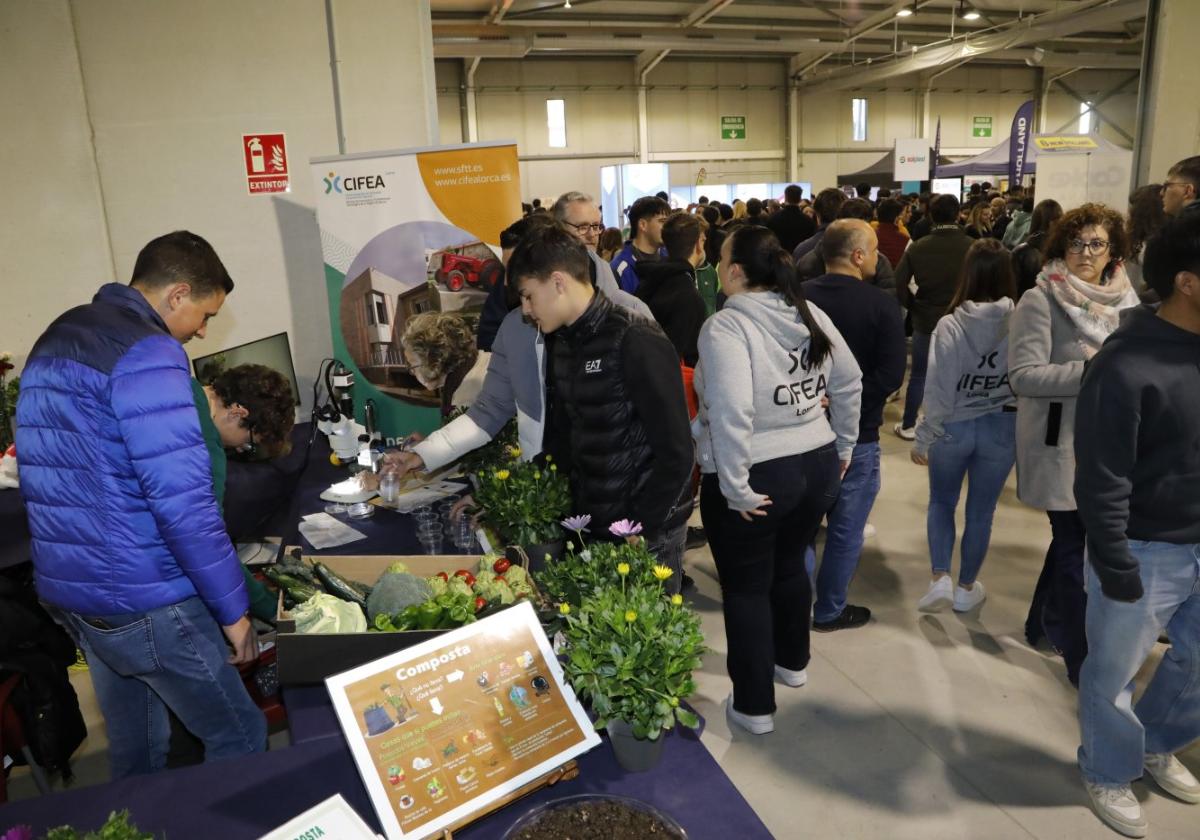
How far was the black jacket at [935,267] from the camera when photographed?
495 centimetres

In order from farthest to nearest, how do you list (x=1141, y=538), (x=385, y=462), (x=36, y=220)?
(x=36, y=220) < (x=385, y=462) < (x=1141, y=538)

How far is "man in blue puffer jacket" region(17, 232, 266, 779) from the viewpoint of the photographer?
1.59 meters

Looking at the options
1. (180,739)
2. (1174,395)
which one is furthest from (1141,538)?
(180,739)

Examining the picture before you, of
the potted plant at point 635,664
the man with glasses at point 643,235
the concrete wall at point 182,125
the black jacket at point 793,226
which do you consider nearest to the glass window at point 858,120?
the black jacket at point 793,226

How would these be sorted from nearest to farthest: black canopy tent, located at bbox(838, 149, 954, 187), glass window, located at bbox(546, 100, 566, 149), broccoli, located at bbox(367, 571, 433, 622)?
1. broccoli, located at bbox(367, 571, 433, 622)
2. black canopy tent, located at bbox(838, 149, 954, 187)
3. glass window, located at bbox(546, 100, 566, 149)

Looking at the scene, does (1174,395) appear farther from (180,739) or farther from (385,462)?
(180,739)

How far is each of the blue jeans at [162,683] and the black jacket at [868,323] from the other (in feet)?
6.92

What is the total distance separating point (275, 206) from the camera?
4.15 metres

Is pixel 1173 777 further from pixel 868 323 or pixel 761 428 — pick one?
pixel 868 323

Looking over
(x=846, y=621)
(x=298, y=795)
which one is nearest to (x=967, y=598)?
(x=846, y=621)

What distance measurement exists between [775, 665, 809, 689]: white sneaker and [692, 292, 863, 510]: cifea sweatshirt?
923 mm

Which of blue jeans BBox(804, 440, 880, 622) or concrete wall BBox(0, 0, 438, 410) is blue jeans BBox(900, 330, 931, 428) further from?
concrete wall BBox(0, 0, 438, 410)

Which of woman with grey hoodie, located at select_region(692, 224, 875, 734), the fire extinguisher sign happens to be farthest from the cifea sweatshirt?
the fire extinguisher sign

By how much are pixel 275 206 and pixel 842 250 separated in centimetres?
291
